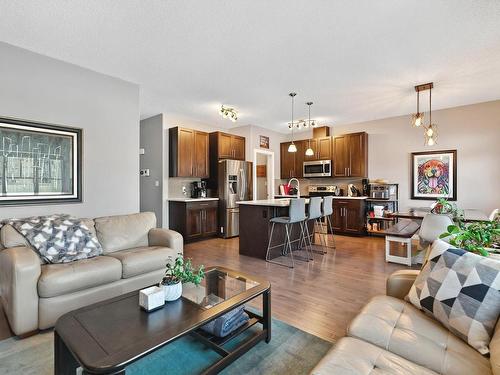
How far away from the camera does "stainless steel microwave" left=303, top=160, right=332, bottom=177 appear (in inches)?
256

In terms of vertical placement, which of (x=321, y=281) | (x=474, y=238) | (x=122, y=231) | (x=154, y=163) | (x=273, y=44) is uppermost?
(x=273, y=44)

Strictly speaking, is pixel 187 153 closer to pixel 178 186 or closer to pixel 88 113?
pixel 178 186

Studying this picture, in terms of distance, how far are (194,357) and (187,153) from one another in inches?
173

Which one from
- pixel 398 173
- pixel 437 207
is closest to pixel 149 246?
pixel 437 207

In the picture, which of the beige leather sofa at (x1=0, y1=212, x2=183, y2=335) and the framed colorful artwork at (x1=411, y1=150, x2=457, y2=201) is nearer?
the beige leather sofa at (x1=0, y1=212, x2=183, y2=335)

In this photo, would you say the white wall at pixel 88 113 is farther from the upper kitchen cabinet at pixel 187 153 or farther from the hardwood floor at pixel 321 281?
the upper kitchen cabinet at pixel 187 153

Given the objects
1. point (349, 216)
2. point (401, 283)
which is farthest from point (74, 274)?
point (349, 216)

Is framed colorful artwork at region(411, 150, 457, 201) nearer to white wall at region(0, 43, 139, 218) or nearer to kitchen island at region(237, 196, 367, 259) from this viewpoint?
kitchen island at region(237, 196, 367, 259)

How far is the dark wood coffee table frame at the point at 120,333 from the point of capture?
3.72 feet

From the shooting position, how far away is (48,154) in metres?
3.12

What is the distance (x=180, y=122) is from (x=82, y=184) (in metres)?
2.94

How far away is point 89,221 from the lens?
2975 millimetres

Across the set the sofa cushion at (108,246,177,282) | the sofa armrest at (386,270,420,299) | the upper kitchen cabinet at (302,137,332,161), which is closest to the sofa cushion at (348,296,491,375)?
the sofa armrest at (386,270,420,299)

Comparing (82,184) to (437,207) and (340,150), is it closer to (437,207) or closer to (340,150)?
(437,207)
